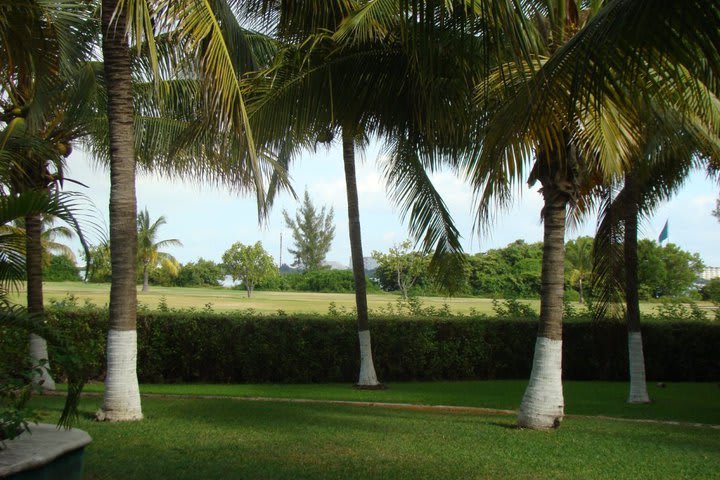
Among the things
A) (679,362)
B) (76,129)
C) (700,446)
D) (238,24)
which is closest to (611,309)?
(679,362)

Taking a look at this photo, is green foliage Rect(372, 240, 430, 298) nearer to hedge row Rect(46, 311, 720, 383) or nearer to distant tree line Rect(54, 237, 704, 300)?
distant tree line Rect(54, 237, 704, 300)

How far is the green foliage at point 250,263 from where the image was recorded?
3067cm

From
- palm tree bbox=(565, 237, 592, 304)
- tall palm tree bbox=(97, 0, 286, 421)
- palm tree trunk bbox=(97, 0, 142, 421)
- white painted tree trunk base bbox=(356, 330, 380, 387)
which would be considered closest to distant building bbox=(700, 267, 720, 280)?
palm tree bbox=(565, 237, 592, 304)

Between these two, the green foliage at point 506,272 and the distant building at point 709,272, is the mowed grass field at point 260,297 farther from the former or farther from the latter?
the distant building at point 709,272

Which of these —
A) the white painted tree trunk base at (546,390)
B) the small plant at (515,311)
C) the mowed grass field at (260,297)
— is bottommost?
the white painted tree trunk base at (546,390)

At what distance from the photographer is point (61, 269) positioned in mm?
29125

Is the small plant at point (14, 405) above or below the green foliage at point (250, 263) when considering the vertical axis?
below

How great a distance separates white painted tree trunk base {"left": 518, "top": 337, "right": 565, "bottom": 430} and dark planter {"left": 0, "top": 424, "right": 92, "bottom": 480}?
551cm

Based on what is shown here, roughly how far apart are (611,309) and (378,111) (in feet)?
26.1

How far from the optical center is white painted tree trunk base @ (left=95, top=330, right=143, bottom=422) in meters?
8.84

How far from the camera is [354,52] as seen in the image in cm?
1034

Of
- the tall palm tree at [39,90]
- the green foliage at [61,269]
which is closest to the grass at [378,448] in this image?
the tall palm tree at [39,90]

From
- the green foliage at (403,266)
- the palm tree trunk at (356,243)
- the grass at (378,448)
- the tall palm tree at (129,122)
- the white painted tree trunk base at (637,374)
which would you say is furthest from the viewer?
the green foliage at (403,266)

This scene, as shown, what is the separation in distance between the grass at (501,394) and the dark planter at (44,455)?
724 cm
